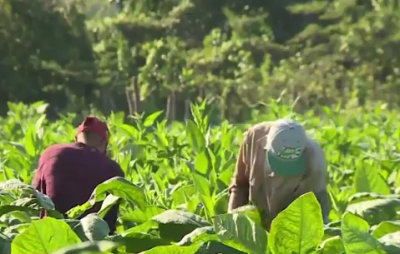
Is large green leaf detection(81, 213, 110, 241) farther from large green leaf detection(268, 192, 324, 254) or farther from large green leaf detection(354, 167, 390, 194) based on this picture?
large green leaf detection(354, 167, 390, 194)

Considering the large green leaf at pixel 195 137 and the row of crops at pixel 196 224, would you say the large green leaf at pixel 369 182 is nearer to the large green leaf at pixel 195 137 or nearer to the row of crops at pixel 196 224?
the row of crops at pixel 196 224

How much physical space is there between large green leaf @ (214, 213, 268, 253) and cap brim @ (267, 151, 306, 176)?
68.2 inches

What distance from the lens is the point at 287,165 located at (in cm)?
332

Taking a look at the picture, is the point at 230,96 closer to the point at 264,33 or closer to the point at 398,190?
the point at 264,33

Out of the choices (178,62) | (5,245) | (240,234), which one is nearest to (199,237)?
(240,234)

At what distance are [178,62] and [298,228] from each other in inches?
945

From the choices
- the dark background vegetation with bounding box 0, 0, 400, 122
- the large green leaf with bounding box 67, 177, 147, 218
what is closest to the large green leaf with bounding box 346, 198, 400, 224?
the large green leaf with bounding box 67, 177, 147, 218

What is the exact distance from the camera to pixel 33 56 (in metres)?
27.2

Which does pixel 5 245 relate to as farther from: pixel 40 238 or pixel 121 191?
pixel 121 191

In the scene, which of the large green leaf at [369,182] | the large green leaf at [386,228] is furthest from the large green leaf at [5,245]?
the large green leaf at [369,182]

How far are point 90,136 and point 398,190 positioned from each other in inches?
53.8

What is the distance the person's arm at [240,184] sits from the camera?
3436 mm

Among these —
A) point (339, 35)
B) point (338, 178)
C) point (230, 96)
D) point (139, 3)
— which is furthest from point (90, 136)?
point (139, 3)

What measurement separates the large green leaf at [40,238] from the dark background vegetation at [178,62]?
22.0 metres
